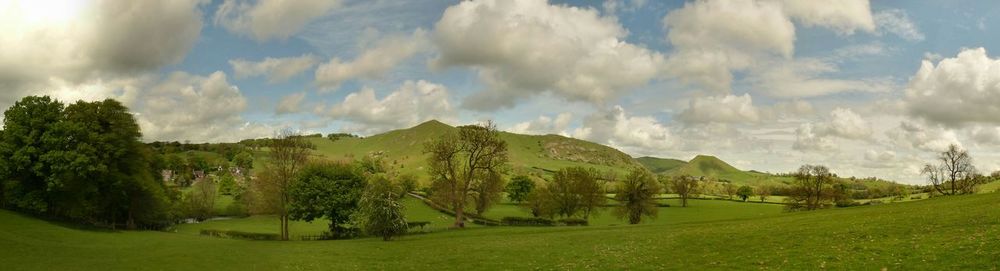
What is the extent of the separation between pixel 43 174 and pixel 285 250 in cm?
3059

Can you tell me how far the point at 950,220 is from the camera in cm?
3522

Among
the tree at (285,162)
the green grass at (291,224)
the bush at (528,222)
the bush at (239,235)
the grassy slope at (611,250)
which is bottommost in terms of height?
the green grass at (291,224)

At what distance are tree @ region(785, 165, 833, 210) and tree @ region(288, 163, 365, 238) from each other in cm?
9152

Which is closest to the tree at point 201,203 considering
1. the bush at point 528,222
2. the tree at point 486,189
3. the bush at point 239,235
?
the bush at point 239,235

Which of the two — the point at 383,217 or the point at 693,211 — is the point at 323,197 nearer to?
A: the point at 383,217

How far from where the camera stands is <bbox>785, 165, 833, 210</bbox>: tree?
358 feet

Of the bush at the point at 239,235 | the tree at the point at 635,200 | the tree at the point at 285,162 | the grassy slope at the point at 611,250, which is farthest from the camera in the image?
the tree at the point at 635,200

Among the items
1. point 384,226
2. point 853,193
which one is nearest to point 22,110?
point 384,226

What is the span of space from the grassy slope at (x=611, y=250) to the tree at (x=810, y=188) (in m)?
73.2

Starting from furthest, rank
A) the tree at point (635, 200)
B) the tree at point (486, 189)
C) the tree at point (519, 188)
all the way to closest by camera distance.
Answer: the tree at point (519, 188), the tree at point (635, 200), the tree at point (486, 189)

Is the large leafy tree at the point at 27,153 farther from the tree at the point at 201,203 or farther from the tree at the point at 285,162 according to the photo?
the tree at the point at 201,203

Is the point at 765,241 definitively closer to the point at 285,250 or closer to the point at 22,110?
the point at 285,250

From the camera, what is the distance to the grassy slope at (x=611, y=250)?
25.2 metres

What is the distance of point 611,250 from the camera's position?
124ft
